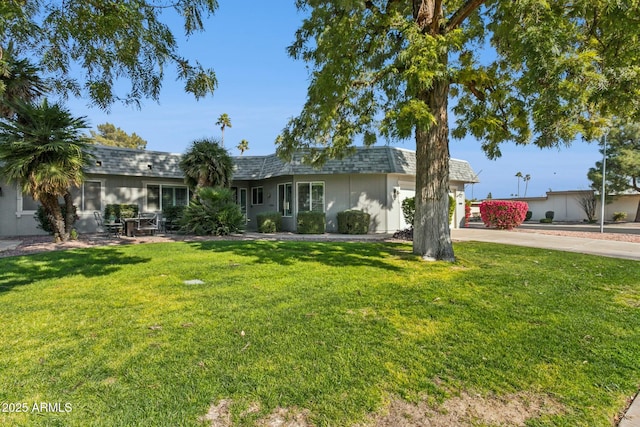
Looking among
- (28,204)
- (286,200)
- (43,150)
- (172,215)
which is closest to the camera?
(43,150)

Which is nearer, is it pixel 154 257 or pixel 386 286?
pixel 386 286

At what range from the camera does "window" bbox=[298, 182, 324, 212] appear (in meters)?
15.9

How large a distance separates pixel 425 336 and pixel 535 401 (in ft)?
3.73

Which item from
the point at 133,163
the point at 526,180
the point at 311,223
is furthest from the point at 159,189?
the point at 526,180

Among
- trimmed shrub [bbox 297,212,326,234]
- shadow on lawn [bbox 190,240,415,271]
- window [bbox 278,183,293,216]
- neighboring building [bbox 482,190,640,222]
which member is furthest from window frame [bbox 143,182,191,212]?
neighboring building [bbox 482,190,640,222]

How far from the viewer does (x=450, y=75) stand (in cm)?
654

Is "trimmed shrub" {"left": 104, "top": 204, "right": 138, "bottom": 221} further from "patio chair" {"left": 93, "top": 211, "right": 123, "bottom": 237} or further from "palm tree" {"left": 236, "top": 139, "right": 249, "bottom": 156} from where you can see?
"palm tree" {"left": 236, "top": 139, "right": 249, "bottom": 156}

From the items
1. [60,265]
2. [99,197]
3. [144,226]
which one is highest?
[99,197]

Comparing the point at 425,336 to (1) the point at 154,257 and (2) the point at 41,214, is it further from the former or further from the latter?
(2) the point at 41,214

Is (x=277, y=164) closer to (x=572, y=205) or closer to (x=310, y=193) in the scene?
(x=310, y=193)

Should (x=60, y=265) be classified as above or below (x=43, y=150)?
below

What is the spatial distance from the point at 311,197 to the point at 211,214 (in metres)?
4.68

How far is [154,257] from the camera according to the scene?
8.13 m

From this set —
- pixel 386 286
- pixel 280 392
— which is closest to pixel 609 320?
pixel 386 286
